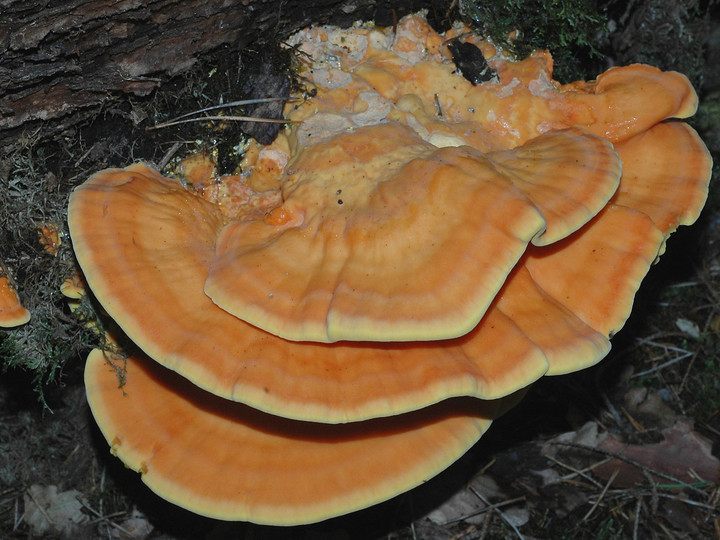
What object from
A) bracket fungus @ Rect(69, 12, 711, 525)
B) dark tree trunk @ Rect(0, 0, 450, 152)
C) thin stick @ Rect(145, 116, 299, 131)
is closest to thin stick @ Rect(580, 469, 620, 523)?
bracket fungus @ Rect(69, 12, 711, 525)

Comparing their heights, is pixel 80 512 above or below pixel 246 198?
below

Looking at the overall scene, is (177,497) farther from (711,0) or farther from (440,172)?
(711,0)

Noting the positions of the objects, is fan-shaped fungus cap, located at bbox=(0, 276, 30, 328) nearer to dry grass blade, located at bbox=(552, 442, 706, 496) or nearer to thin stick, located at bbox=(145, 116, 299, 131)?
thin stick, located at bbox=(145, 116, 299, 131)

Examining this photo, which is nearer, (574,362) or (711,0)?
(574,362)

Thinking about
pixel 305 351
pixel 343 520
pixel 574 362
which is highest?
pixel 305 351

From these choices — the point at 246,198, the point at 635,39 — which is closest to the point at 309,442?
the point at 246,198

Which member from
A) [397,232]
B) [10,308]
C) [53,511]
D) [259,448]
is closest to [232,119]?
[397,232]

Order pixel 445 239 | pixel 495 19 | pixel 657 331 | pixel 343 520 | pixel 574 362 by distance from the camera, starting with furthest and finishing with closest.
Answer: pixel 657 331 → pixel 343 520 → pixel 495 19 → pixel 574 362 → pixel 445 239
